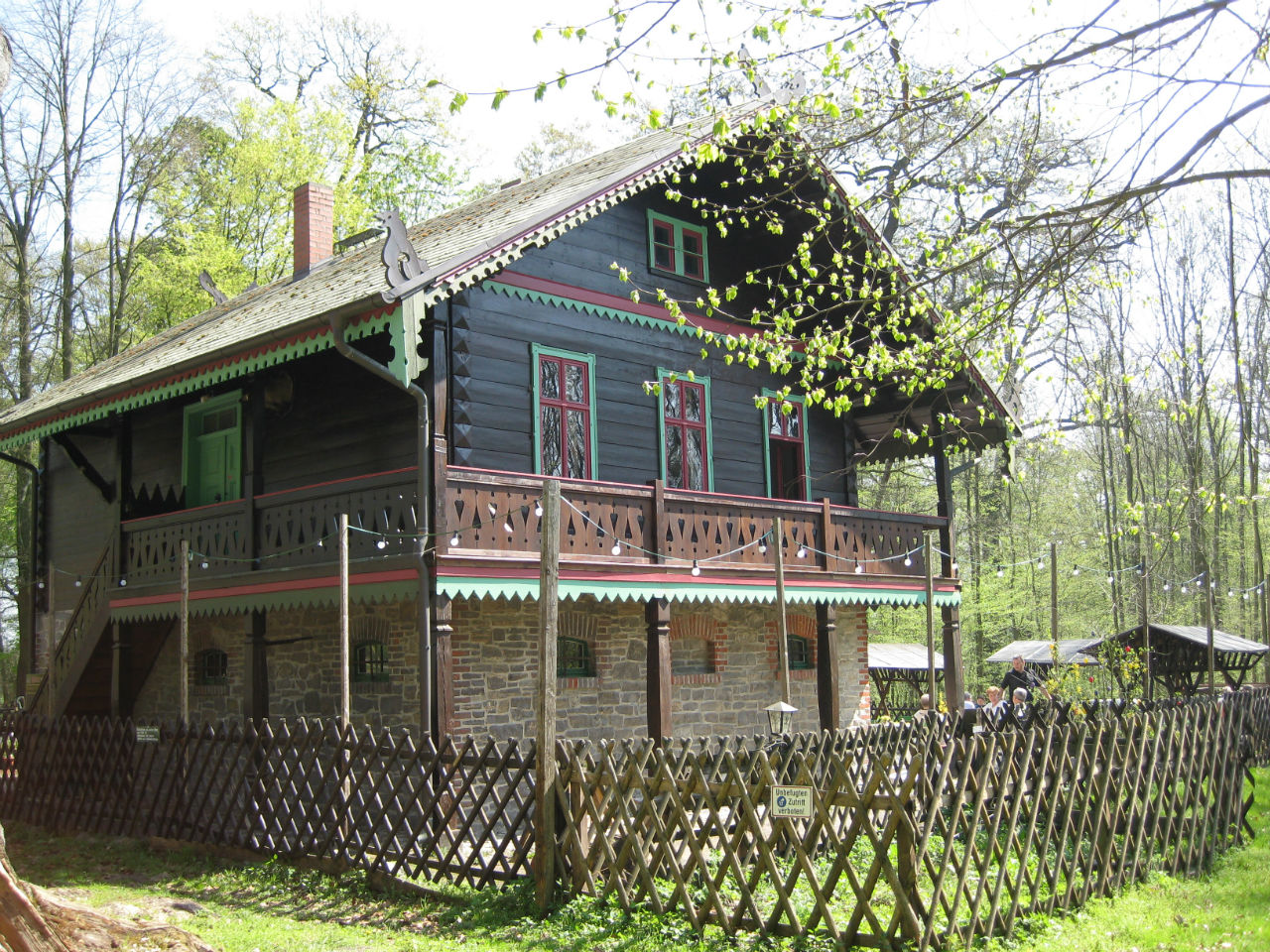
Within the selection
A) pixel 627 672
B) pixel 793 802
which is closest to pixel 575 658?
pixel 627 672

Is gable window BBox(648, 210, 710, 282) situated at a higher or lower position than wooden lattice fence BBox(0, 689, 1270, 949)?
higher

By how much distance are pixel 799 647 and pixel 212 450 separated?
1039 cm

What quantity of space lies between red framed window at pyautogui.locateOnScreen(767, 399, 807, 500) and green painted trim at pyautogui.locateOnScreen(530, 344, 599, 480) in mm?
4268

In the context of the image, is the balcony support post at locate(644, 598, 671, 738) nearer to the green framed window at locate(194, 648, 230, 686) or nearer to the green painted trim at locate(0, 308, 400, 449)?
the green painted trim at locate(0, 308, 400, 449)

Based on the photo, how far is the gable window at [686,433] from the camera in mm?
17719

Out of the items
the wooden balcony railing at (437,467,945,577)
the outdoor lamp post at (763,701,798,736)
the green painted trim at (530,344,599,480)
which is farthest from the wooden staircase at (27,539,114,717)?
the outdoor lamp post at (763,701,798,736)

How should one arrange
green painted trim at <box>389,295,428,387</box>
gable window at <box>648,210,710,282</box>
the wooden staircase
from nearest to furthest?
green painted trim at <box>389,295,428,387</box> < the wooden staircase < gable window at <box>648,210,710,282</box>

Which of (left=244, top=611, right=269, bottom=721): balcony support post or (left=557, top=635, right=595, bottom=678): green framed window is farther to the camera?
(left=557, top=635, right=595, bottom=678): green framed window

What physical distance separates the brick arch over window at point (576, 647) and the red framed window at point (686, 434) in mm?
2590

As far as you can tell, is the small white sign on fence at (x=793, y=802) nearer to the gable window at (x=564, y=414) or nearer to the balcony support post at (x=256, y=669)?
the gable window at (x=564, y=414)

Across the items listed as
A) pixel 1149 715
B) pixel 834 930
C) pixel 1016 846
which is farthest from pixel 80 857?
pixel 1149 715

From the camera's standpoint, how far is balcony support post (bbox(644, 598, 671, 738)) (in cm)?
1482

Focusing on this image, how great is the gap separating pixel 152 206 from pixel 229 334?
62.9 feet

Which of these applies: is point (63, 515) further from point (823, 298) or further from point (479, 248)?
point (823, 298)
